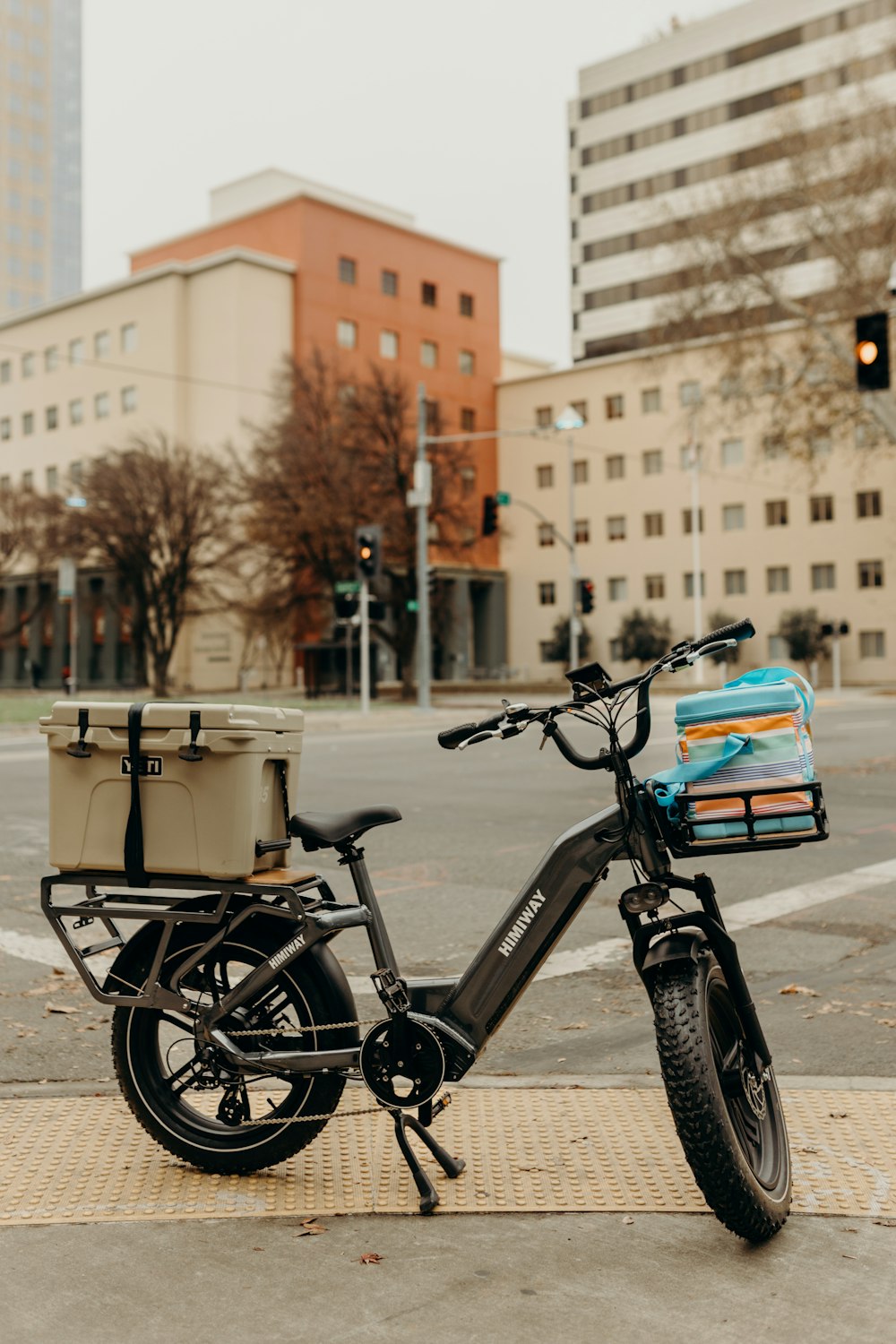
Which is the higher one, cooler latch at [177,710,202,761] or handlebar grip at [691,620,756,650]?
handlebar grip at [691,620,756,650]

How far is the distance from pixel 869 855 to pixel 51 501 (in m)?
41.0

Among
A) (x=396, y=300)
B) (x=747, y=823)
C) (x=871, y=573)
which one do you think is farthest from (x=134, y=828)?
(x=396, y=300)

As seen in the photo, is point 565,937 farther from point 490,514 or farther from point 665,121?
point 665,121

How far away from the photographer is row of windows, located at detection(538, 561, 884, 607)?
6112 cm

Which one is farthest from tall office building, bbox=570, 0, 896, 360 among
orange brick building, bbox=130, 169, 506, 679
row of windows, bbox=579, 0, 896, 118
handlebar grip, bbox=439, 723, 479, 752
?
handlebar grip, bbox=439, 723, 479, 752

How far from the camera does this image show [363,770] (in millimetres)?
16859

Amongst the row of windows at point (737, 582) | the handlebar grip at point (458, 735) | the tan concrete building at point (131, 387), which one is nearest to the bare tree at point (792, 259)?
the handlebar grip at point (458, 735)

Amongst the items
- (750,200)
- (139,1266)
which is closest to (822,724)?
(750,200)

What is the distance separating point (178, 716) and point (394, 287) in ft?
218

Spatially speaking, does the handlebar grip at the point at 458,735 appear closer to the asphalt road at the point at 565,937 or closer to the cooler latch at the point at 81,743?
the cooler latch at the point at 81,743

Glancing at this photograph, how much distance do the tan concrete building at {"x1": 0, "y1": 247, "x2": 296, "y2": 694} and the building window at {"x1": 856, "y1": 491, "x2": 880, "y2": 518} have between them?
26.7 meters

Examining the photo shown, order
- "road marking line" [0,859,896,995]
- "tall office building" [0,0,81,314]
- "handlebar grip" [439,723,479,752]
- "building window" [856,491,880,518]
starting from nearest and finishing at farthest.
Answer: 1. "handlebar grip" [439,723,479,752]
2. "road marking line" [0,859,896,995]
3. "building window" [856,491,880,518]
4. "tall office building" [0,0,81,314]

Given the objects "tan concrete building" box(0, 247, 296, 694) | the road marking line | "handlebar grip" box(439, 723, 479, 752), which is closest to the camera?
"handlebar grip" box(439, 723, 479, 752)

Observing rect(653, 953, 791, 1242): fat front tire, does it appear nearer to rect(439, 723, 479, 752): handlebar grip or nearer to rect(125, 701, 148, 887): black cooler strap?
rect(439, 723, 479, 752): handlebar grip
